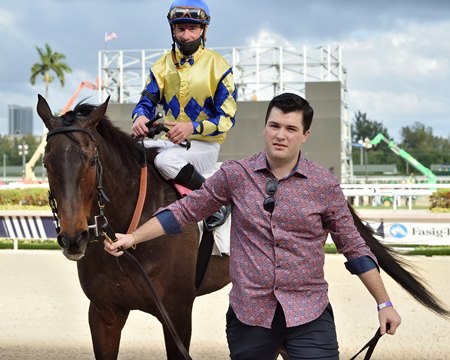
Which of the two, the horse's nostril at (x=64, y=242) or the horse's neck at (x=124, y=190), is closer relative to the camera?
the horse's nostril at (x=64, y=242)

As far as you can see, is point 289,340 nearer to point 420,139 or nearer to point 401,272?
point 401,272

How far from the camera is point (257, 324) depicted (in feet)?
8.55

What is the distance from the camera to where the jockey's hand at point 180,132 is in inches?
156

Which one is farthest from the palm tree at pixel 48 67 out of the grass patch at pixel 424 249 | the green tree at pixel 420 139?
the grass patch at pixel 424 249

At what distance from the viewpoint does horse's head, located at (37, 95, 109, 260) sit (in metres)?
2.84

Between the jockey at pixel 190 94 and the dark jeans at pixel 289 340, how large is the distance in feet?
4.76

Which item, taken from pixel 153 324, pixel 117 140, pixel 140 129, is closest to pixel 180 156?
pixel 140 129

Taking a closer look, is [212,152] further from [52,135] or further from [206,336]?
[206,336]

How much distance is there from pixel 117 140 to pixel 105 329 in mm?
1025

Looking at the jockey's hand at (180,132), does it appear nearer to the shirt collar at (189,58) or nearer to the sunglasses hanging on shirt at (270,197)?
the shirt collar at (189,58)

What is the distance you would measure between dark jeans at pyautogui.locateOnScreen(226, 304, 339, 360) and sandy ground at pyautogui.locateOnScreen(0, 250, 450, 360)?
296 cm

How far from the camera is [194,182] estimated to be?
3.96 m

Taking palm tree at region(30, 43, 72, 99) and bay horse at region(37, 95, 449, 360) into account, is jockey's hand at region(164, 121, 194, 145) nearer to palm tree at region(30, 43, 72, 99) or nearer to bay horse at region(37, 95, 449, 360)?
bay horse at region(37, 95, 449, 360)

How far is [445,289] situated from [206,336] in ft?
11.5
